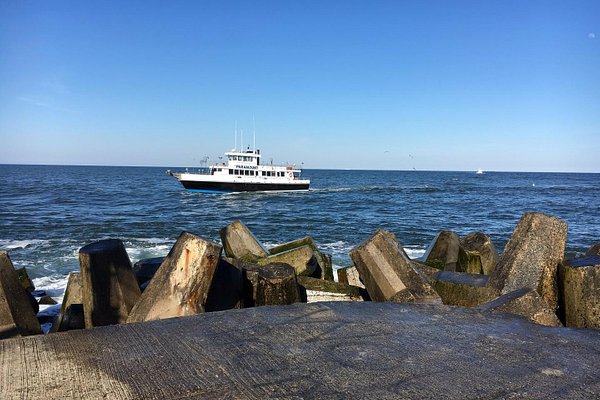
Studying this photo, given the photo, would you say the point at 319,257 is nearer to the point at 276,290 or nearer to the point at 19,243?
the point at 276,290

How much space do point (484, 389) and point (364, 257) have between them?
2.60 metres

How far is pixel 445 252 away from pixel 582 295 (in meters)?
3.62

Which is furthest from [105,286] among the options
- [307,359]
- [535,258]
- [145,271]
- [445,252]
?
[445,252]

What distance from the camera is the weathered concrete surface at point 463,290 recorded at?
15.2ft

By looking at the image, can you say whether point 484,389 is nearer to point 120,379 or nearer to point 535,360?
point 535,360

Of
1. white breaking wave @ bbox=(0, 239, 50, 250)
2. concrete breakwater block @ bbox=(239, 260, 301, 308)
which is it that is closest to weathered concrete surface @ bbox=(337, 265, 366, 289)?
concrete breakwater block @ bbox=(239, 260, 301, 308)

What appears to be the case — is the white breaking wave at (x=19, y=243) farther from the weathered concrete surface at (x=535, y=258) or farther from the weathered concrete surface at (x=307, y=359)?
the weathered concrete surface at (x=535, y=258)

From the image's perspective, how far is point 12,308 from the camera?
12.9 ft

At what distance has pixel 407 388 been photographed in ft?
8.00

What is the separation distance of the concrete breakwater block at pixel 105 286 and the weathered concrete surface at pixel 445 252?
14.8 feet

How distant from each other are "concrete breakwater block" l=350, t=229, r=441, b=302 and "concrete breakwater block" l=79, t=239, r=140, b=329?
2319 millimetres

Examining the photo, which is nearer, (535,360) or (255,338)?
(535,360)

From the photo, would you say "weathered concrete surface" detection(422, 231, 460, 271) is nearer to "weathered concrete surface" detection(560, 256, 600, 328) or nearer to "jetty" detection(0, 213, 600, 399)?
"jetty" detection(0, 213, 600, 399)

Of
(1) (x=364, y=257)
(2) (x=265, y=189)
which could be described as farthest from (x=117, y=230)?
(2) (x=265, y=189)
